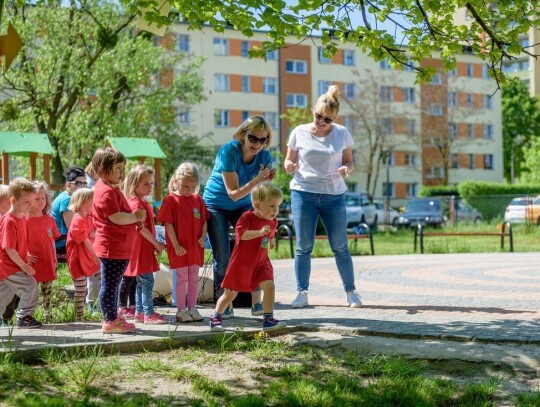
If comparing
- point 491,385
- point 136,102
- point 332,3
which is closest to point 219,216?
point 332,3

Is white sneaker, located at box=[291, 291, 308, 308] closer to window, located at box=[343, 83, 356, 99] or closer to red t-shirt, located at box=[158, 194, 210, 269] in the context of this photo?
red t-shirt, located at box=[158, 194, 210, 269]

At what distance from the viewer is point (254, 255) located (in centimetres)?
671

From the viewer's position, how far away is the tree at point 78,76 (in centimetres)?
2802

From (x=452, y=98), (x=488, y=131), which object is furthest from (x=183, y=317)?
(x=488, y=131)

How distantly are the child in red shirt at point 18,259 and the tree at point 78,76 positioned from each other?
19.9m

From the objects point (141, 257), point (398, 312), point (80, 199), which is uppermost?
point (80, 199)

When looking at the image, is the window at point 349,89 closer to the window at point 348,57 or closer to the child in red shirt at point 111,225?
the window at point 348,57

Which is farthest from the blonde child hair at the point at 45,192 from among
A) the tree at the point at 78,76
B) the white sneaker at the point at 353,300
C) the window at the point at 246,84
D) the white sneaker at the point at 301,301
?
the window at the point at 246,84

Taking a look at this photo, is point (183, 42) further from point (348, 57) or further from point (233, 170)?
point (233, 170)

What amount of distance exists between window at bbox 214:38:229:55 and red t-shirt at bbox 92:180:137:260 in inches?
2350

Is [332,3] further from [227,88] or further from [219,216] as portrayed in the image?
[227,88]

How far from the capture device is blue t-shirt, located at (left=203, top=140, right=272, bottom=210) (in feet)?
24.3

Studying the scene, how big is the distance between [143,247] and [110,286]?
89 cm

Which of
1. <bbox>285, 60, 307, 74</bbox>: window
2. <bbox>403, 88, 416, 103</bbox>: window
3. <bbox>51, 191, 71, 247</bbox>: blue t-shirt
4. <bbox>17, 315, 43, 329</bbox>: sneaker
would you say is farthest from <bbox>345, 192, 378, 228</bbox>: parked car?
<bbox>17, 315, 43, 329</bbox>: sneaker
